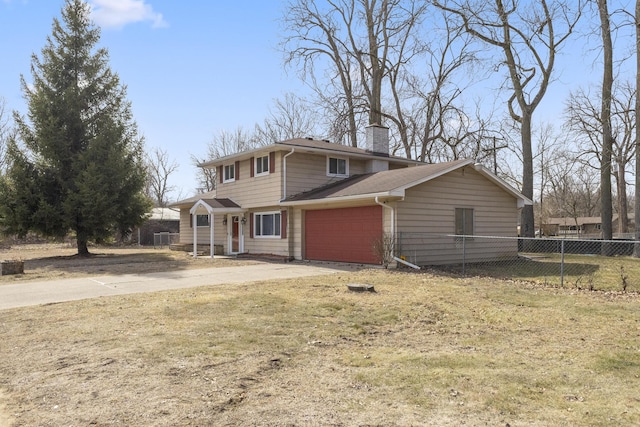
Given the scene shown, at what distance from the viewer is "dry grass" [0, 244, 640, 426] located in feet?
11.7

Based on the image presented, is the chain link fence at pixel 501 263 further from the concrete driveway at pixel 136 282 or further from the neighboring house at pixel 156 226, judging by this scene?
the neighboring house at pixel 156 226

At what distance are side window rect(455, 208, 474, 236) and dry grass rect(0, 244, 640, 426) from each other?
27.3 feet

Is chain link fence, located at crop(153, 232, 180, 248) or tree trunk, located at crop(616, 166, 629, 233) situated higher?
tree trunk, located at crop(616, 166, 629, 233)

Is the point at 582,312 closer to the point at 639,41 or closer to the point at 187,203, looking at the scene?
the point at 639,41

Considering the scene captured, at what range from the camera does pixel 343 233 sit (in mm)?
16812

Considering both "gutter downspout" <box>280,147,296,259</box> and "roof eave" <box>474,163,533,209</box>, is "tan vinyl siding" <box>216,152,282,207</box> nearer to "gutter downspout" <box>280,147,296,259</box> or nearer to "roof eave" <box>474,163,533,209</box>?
"gutter downspout" <box>280,147,296,259</box>

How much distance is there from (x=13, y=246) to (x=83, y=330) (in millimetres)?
32658

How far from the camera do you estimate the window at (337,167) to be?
19.9 meters

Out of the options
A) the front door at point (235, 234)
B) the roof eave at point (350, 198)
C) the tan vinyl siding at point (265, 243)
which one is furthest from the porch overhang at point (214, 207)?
the roof eave at point (350, 198)

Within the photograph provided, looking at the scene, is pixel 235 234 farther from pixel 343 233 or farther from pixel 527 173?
pixel 527 173

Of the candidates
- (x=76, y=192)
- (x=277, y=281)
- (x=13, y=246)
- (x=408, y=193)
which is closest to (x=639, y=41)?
(x=408, y=193)

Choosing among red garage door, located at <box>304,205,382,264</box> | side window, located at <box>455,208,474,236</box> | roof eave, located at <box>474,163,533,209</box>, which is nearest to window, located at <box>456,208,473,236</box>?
side window, located at <box>455,208,474,236</box>

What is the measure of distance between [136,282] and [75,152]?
13.5 meters

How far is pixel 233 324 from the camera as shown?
6.49m
